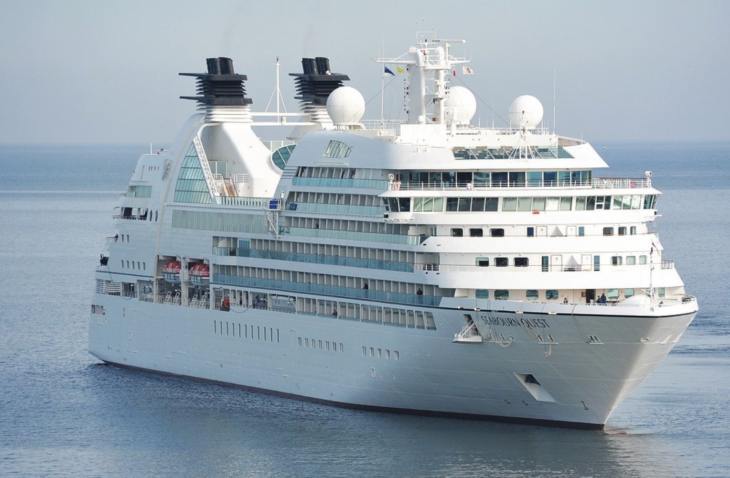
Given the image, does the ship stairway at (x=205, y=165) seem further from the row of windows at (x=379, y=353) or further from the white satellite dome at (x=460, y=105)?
the row of windows at (x=379, y=353)

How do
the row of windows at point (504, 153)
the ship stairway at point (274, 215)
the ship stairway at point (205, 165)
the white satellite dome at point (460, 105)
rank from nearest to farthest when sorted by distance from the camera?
1. the row of windows at point (504, 153)
2. the white satellite dome at point (460, 105)
3. the ship stairway at point (274, 215)
4. the ship stairway at point (205, 165)

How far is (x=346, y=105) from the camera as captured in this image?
58.7m

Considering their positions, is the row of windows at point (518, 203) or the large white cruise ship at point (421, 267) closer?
the large white cruise ship at point (421, 267)

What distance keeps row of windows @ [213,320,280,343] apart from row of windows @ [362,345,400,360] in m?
4.97

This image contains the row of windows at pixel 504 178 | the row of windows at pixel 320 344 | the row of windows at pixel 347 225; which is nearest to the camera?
the row of windows at pixel 504 178

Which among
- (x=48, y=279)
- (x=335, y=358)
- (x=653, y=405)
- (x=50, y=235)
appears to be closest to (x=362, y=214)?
(x=335, y=358)

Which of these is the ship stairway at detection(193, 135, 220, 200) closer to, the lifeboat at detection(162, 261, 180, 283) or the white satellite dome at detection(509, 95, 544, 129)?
the lifeboat at detection(162, 261, 180, 283)

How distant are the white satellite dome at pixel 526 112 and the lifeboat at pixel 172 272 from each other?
1552cm

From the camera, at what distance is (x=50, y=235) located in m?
124

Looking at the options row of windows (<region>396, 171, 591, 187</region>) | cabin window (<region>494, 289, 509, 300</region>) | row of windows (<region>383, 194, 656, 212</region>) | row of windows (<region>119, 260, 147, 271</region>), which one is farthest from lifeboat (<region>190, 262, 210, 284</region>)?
cabin window (<region>494, 289, 509, 300</region>)

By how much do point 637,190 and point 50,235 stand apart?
78.2 metres

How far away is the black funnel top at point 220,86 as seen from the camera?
213 feet

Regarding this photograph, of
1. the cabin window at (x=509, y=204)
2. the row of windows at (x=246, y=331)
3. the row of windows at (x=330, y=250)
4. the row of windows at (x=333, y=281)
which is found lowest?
the row of windows at (x=246, y=331)

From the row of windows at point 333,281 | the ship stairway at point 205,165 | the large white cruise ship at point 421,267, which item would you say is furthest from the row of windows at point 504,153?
the ship stairway at point 205,165
